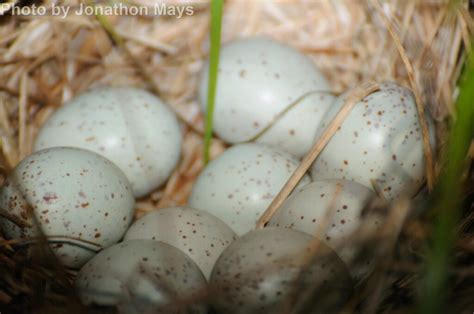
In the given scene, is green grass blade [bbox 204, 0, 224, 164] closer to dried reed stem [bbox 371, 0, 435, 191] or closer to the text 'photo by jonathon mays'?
the text 'photo by jonathon mays'

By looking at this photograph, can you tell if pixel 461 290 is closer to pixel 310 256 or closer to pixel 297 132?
pixel 310 256

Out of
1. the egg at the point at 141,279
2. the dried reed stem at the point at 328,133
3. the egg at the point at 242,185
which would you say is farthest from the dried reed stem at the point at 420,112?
the egg at the point at 141,279

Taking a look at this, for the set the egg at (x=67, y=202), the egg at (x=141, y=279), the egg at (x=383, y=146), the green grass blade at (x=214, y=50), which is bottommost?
the egg at (x=141, y=279)

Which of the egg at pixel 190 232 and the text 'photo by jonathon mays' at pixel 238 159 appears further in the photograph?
the egg at pixel 190 232

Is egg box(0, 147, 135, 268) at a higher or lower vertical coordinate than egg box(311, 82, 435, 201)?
lower

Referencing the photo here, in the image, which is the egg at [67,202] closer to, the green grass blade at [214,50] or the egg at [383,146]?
the green grass blade at [214,50]

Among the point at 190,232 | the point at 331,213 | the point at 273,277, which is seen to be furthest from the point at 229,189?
the point at 273,277

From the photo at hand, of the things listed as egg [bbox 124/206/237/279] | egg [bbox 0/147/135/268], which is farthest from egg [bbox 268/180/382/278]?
egg [bbox 0/147/135/268]
